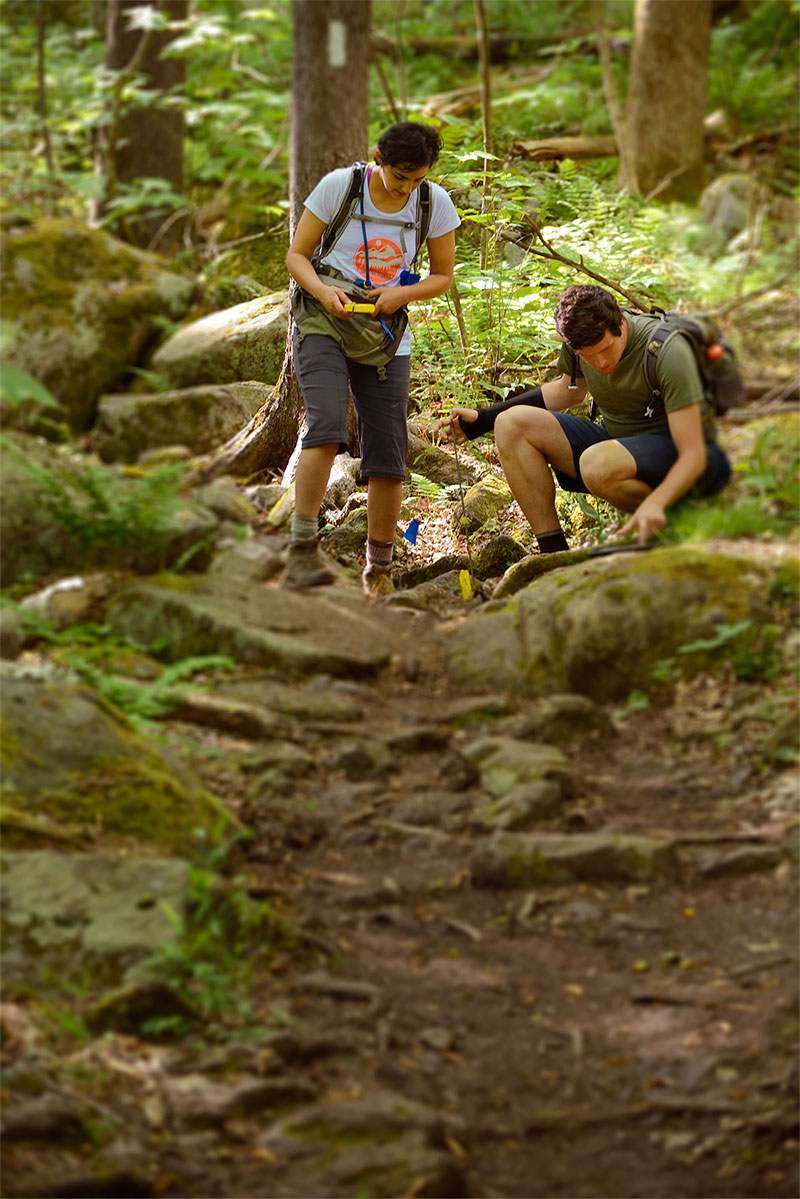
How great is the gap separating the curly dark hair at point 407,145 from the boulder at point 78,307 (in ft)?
4.45

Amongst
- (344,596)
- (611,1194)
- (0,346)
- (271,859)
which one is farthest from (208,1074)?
(0,346)

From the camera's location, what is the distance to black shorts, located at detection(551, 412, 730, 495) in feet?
14.8

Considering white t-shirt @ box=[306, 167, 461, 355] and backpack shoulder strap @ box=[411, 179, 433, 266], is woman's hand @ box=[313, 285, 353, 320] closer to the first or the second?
white t-shirt @ box=[306, 167, 461, 355]

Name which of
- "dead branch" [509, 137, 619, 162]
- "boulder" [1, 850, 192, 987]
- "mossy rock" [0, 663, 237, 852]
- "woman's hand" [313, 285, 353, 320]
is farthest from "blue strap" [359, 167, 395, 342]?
"dead branch" [509, 137, 619, 162]

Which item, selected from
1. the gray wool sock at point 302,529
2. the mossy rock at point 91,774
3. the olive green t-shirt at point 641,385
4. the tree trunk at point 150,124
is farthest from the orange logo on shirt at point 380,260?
the tree trunk at point 150,124

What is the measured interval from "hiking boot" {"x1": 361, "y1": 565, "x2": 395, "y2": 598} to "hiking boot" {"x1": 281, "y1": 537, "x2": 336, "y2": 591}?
0.29m

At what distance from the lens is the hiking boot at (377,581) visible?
5031 mm

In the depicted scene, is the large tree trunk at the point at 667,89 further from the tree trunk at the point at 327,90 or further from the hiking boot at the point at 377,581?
the hiking boot at the point at 377,581

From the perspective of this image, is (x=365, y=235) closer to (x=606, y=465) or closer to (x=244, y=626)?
(x=606, y=465)

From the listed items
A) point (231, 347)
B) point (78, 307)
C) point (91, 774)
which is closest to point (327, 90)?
point (231, 347)

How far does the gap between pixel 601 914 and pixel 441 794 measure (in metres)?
0.70

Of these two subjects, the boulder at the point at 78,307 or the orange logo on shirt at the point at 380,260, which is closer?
the boulder at the point at 78,307

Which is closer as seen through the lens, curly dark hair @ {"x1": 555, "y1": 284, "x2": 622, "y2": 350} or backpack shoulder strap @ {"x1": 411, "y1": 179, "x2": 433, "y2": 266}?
curly dark hair @ {"x1": 555, "y1": 284, "x2": 622, "y2": 350}

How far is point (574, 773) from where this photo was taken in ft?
12.7
